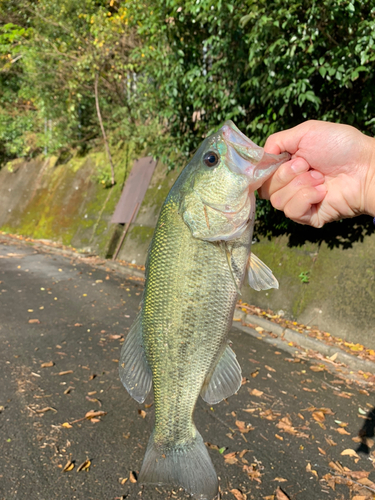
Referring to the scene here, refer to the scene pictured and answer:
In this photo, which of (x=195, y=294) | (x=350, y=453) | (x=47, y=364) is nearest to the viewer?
(x=195, y=294)

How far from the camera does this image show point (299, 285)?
6738 millimetres

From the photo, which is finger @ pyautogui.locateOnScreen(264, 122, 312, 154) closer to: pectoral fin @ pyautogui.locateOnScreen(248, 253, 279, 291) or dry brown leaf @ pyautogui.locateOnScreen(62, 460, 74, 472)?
pectoral fin @ pyautogui.locateOnScreen(248, 253, 279, 291)

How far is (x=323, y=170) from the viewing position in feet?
7.47

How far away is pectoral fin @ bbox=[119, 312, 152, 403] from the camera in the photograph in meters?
1.75

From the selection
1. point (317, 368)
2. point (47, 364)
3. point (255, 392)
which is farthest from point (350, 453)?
point (47, 364)

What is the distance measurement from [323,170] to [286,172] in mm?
345

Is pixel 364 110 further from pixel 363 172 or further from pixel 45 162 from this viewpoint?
pixel 45 162

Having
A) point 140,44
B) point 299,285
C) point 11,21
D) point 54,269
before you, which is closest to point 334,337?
point 299,285

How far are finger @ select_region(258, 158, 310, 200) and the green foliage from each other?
3.15 metres

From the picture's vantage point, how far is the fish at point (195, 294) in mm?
1651

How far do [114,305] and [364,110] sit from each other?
542 cm

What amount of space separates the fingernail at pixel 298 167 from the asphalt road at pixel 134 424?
2574 millimetres

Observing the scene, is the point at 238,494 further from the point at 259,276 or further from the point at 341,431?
the point at 259,276

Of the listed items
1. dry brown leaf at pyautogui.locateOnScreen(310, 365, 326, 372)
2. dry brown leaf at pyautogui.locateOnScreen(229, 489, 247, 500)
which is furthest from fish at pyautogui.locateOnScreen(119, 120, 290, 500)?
dry brown leaf at pyautogui.locateOnScreen(310, 365, 326, 372)
